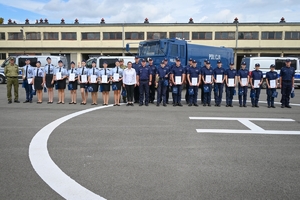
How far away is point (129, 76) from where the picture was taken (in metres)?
12.7

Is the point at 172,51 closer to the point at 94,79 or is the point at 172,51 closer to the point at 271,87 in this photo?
the point at 94,79

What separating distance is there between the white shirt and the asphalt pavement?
366 centimetres

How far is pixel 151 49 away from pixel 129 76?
714 cm

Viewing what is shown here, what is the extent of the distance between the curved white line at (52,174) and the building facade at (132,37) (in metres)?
37.3

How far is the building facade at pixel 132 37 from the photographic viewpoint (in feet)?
143

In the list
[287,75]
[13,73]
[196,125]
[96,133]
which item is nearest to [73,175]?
[96,133]

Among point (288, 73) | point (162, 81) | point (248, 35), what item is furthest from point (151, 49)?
point (248, 35)

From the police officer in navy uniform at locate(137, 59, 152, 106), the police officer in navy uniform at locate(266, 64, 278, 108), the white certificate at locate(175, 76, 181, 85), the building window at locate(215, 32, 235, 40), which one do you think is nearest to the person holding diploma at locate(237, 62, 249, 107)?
the police officer in navy uniform at locate(266, 64, 278, 108)

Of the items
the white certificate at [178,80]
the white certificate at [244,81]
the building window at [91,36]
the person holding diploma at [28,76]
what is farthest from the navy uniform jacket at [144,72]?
the building window at [91,36]

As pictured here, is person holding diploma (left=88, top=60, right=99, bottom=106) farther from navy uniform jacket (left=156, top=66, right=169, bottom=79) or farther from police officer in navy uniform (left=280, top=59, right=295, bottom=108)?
police officer in navy uniform (left=280, top=59, right=295, bottom=108)

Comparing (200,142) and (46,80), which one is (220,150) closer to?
(200,142)

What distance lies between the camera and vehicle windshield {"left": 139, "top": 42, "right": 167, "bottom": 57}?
18855 millimetres

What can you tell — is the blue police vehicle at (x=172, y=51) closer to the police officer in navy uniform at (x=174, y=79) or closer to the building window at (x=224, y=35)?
the police officer in navy uniform at (x=174, y=79)

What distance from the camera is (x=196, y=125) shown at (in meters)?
8.55
